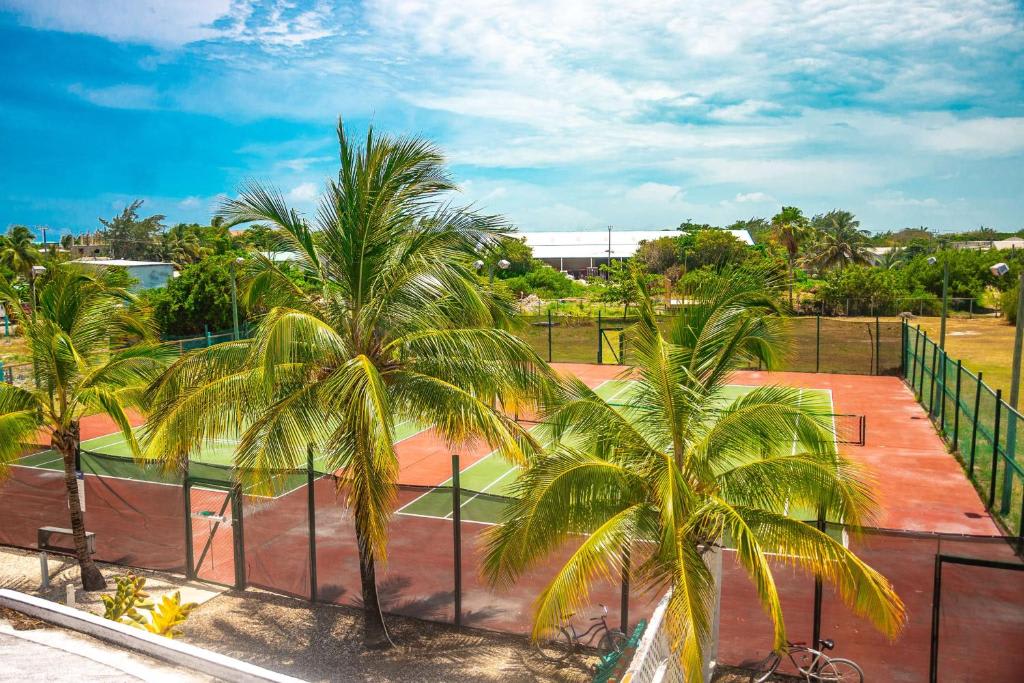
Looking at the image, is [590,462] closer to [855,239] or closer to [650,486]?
[650,486]

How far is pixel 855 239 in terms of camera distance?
76.9 metres

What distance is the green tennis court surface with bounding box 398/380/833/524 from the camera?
1086 cm

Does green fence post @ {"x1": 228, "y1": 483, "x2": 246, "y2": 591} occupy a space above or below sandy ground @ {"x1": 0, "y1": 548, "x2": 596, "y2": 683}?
Answer: above

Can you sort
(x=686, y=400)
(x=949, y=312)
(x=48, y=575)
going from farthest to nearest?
(x=949, y=312) < (x=48, y=575) < (x=686, y=400)

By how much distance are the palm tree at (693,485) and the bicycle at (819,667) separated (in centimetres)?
75

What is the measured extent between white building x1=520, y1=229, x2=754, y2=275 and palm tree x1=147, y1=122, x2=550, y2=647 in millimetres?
85999

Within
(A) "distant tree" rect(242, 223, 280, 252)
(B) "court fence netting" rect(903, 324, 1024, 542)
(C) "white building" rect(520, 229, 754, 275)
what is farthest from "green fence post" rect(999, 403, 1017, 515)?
(C) "white building" rect(520, 229, 754, 275)

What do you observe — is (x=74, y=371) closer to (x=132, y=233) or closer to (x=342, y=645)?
(x=342, y=645)

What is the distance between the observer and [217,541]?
43.6 ft

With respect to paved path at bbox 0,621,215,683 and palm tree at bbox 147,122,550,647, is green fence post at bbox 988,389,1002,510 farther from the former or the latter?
paved path at bbox 0,621,215,683

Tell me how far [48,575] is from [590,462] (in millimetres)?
10040

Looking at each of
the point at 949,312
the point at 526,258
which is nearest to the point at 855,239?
the point at 949,312

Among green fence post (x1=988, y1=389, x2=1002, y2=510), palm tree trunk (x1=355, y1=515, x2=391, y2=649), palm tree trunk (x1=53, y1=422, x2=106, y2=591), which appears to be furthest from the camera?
green fence post (x1=988, y1=389, x2=1002, y2=510)

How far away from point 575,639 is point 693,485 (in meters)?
2.98
